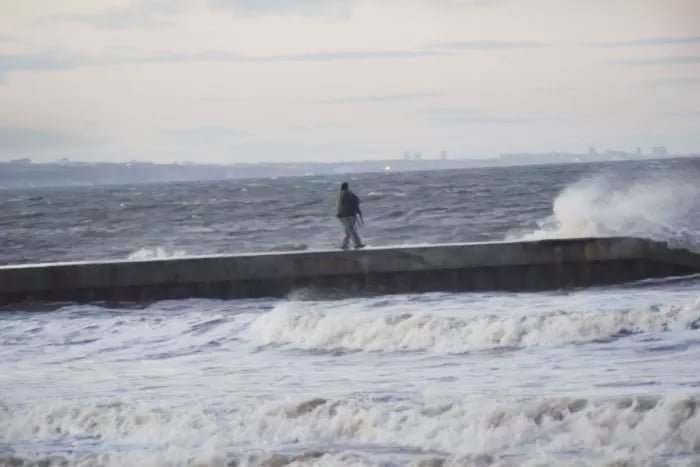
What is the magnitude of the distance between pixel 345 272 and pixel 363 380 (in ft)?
13.0

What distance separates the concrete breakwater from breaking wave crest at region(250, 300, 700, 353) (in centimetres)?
139

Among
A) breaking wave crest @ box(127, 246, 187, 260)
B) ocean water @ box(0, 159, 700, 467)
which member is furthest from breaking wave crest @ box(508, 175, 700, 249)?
breaking wave crest @ box(127, 246, 187, 260)

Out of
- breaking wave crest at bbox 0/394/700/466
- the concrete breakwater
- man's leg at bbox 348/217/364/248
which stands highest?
man's leg at bbox 348/217/364/248

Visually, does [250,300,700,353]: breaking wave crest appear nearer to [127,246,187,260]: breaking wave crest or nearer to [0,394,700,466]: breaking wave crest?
[0,394,700,466]: breaking wave crest

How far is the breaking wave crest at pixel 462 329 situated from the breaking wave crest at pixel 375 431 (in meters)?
2.65

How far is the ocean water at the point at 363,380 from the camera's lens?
22.1ft

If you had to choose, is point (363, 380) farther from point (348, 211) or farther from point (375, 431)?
point (348, 211)

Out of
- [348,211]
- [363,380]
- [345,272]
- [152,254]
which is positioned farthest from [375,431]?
[152,254]

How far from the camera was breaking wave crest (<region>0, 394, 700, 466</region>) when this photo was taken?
6.51 meters

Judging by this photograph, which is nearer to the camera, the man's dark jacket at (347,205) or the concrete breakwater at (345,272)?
the concrete breakwater at (345,272)

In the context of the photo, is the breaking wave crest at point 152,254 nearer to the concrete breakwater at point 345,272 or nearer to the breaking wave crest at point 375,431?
the concrete breakwater at point 345,272

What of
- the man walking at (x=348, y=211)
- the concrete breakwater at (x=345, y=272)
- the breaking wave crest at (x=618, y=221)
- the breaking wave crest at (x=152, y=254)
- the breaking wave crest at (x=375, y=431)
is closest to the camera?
the breaking wave crest at (x=375, y=431)

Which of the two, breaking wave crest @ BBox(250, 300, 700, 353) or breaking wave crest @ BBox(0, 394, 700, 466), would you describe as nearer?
breaking wave crest @ BBox(0, 394, 700, 466)

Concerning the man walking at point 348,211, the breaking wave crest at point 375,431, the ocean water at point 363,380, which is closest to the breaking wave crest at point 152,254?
the man walking at point 348,211
